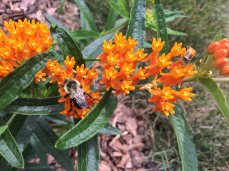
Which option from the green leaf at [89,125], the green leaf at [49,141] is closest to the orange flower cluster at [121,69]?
the green leaf at [89,125]

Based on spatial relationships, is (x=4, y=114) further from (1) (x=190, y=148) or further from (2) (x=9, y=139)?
(1) (x=190, y=148)

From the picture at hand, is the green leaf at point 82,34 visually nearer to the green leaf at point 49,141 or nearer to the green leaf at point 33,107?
the green leaf at point 49,141

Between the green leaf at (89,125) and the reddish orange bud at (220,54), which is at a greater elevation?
the reddish orange bud at (220,54)

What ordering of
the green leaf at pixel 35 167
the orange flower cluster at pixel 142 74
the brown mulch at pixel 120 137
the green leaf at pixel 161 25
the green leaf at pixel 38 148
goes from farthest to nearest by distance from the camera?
the brown mulch at pixel 120 137, the green leaf at pixel 35 167, the green leaf at pixel 38 148, the green leaf at pixel 161 25, the orange flower cluster at pixel 142 74

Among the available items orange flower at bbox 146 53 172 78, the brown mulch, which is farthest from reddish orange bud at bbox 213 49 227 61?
the brown mulch

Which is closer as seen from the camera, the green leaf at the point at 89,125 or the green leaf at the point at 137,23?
the green leaf at the point at 89,125

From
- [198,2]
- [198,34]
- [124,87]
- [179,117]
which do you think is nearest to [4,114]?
[124,87]

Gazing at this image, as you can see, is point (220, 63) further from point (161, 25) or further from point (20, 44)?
point (20, 44)

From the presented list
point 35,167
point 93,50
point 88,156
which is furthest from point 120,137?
point 88,156

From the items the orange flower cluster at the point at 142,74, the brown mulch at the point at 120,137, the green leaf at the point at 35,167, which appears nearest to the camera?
the orange flower cluster at the point at 142,74
